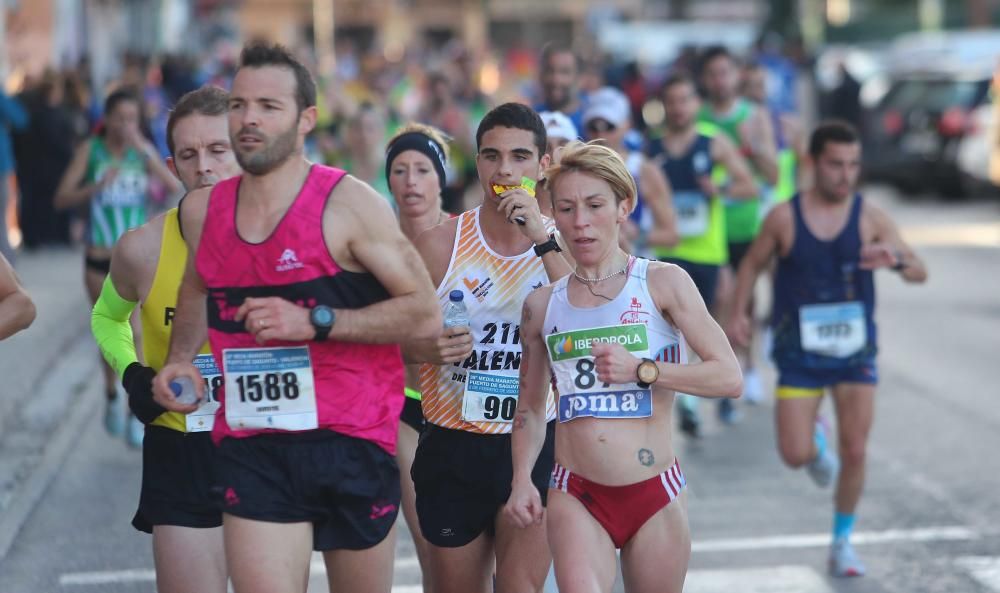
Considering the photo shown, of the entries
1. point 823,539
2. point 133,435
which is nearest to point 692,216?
point 823,539

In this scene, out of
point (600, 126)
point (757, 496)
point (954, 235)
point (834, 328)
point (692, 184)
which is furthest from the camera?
point (954, 235)

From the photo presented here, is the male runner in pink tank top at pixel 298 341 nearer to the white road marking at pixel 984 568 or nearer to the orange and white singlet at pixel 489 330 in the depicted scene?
the orange and white singlet at pixel 489 330

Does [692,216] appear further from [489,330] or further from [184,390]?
[184,390]

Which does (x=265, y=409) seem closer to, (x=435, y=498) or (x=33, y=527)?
(x=435, y=498)

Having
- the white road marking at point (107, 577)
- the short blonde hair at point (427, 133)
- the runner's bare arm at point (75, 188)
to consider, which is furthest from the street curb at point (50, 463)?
the short blonde hair at point (427, 133)

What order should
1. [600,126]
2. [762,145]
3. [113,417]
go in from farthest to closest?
[762,145] < [113,417] < [600,126]

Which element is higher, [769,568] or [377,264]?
[377,264]

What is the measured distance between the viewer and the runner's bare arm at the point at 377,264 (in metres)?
4.71

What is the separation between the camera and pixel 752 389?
11805 millimetres

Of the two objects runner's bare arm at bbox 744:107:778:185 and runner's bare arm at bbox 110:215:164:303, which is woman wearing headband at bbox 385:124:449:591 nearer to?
runner's bare arm at bbox 110:215:164:303

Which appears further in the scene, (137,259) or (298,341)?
(137,259)

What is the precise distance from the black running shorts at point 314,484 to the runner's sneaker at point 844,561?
3243mm

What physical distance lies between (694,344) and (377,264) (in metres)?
1.03

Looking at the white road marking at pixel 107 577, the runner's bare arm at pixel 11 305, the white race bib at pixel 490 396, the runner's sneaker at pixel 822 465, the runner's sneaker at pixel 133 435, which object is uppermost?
the runner's bare arm at pixel 11 305
